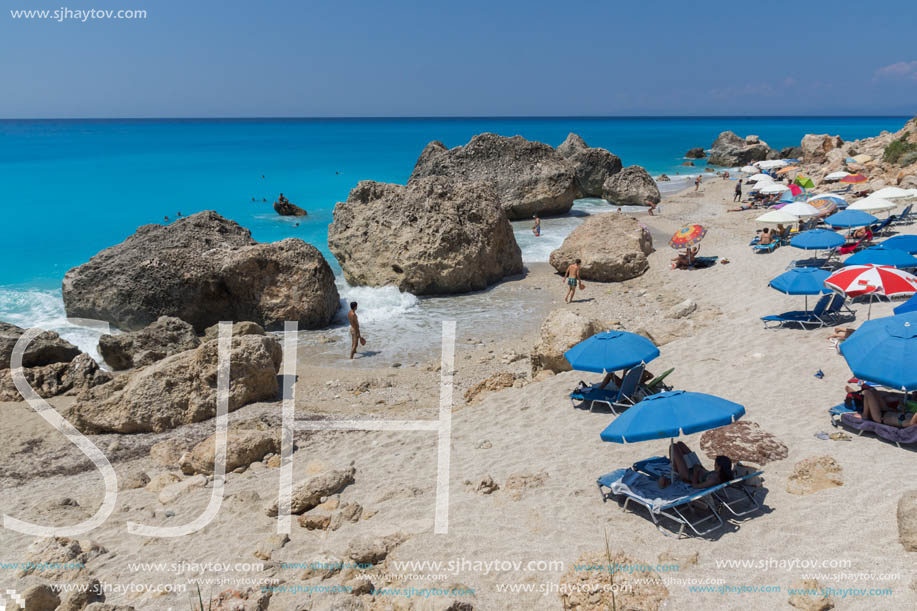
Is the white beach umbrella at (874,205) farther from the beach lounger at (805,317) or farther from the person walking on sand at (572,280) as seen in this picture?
the person walking on sand at (572,280)

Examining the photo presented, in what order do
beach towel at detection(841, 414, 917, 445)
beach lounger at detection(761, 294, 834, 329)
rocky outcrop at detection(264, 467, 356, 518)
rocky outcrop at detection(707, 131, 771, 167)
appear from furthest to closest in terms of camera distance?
rocky outcrop at detection(707, 131, 771, 167)
beach lounger at detection(761, 294, 834, 329)
rocky outcrop at detection(264, 467, 356, 518)
beach towel at detection(841, 414, 917, 445)

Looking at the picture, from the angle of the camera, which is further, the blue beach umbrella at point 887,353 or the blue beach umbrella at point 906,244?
the blue beach umbrella at point 906,244

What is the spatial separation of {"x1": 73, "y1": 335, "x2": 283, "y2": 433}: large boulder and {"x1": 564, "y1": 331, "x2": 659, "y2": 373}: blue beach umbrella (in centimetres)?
533

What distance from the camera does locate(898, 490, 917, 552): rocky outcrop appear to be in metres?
4.91

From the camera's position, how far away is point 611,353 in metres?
8.53

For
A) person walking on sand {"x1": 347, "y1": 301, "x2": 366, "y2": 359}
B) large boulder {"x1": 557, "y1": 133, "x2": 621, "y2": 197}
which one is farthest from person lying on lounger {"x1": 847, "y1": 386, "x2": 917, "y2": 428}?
large boulder {"x1": 557, "y1": 133, "x2": 621, "y2": 197}

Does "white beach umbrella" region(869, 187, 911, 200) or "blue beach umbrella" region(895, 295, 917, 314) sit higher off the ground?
"white beach umbrella" region(869, 187, 911, 200)

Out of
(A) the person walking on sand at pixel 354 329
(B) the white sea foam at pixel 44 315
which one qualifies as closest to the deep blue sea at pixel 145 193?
(B) the white sea foam at pixel 44 315

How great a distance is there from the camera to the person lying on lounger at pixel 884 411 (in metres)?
6.93

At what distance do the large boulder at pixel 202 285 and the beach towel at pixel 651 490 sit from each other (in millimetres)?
10472

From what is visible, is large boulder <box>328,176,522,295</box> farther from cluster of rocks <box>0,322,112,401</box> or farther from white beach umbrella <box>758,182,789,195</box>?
white beach umbrella <box>758,182,789,195</box>

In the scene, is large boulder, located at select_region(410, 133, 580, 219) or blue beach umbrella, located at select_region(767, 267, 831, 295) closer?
blue beach umbrella, located at select_region(767, 267, 831, 295)

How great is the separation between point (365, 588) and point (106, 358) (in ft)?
32.7

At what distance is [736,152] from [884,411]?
2223 inches
